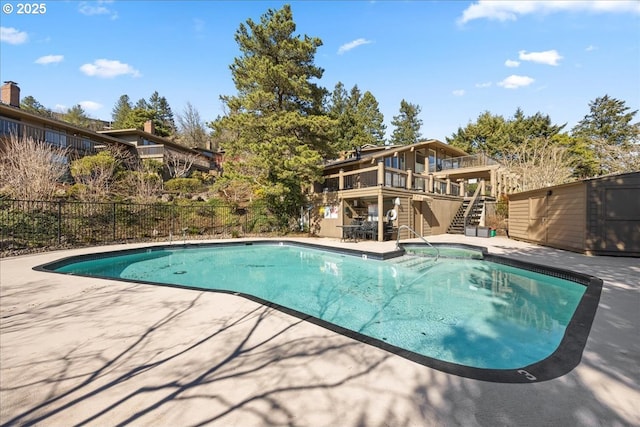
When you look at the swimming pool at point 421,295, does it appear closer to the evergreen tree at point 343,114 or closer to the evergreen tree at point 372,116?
the evergreen tree at point 343,114

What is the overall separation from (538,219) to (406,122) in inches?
1279

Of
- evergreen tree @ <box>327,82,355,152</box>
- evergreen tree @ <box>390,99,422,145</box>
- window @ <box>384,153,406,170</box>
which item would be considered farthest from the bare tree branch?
evergreen tree @ <box>390,99,422,145</box>

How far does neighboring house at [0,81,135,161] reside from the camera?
16.1 m

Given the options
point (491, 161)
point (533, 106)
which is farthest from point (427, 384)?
point (533, 106)

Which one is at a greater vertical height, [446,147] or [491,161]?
[446,147]

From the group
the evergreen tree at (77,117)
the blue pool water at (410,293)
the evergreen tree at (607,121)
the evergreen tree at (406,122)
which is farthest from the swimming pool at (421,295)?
the evergreen tree at (77,117)

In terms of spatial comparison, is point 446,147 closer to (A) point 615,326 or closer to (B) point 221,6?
(B) point 221,6

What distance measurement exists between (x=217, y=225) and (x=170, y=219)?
2.53 m

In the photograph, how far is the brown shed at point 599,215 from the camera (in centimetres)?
822

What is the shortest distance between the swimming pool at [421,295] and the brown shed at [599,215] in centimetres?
297

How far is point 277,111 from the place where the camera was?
51.0 ft

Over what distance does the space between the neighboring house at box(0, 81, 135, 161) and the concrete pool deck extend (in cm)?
1920

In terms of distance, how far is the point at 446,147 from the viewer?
867 inches

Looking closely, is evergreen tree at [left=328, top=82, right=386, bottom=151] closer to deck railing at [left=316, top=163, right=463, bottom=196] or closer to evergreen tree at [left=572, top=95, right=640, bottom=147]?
deck railing at [left=316, top=163, right=463, bottom=196]
